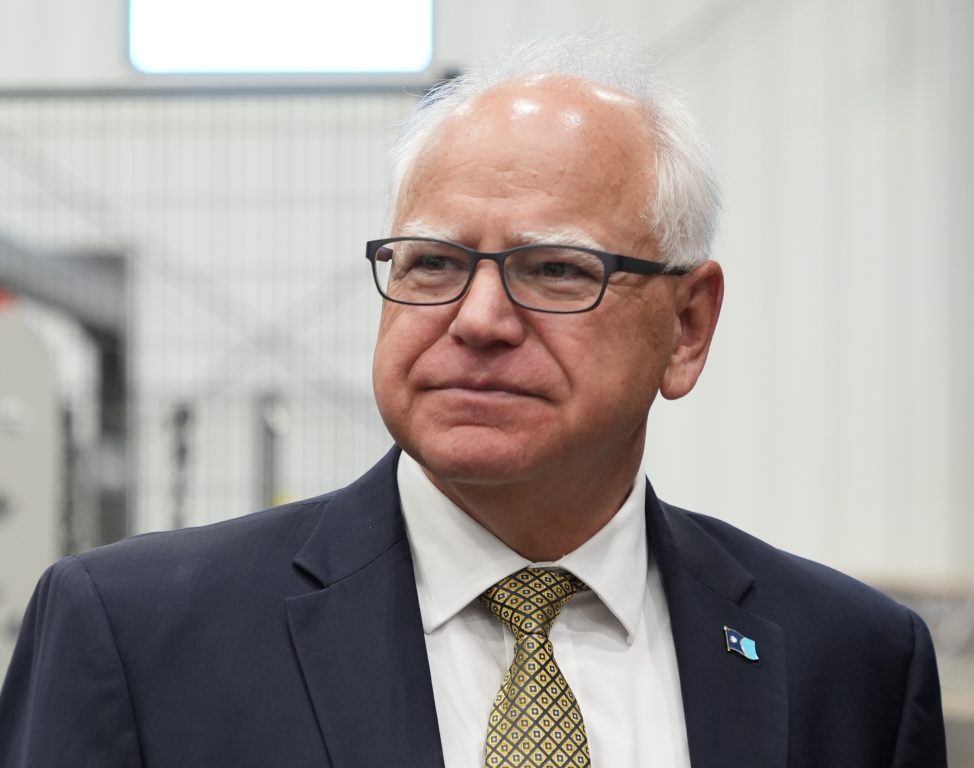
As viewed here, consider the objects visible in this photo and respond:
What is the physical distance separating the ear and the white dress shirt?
18cm

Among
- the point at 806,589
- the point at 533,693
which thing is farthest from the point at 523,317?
the point at 806,589

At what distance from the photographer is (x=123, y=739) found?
4.06 ft

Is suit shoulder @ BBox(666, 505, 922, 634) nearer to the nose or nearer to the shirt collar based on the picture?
the shirt collar

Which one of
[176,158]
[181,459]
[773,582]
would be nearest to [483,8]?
[176,158]

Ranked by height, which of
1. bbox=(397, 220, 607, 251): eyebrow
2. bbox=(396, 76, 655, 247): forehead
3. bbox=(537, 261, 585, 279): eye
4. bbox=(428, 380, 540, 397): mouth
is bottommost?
bbox=(428, 380, 540, 397): mouth

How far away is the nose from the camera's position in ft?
4.25

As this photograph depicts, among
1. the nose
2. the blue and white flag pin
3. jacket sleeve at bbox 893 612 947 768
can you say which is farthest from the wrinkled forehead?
jacket sleeve at bbox 893 612 947 768

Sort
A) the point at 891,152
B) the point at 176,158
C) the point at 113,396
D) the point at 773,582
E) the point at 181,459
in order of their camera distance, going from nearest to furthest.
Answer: the point at 773,582, the point at 181,459, the point at 113,396, the point at 176,158, the point at 891,152

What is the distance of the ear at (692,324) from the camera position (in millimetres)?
1530

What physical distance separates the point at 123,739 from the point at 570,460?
50cm

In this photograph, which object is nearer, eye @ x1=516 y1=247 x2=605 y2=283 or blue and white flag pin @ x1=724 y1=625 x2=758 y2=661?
eye @ x1=516 y1=247 x2=605 y2=283

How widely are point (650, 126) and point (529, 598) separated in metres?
0.52

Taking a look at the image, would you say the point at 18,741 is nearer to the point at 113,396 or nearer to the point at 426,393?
the point at 426,393

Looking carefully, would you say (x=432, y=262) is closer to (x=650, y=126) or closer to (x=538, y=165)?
(x=538, y=165)
